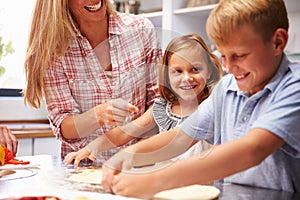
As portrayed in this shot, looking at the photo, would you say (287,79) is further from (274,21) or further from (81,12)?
(81,12)

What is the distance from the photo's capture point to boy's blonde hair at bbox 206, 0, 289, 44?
669 millimetres

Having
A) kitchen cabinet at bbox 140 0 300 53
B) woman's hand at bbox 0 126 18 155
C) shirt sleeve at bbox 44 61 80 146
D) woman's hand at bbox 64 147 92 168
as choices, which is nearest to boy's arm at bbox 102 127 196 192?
woman's hand at bbox 64 147 92 168

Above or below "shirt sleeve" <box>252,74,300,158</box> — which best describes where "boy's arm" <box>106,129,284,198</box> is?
below

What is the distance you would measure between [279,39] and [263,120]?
0.14 meters

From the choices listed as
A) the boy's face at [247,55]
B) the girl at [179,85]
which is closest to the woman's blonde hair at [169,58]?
the girl at [179,85]

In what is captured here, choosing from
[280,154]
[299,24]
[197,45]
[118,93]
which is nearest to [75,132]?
[118,93]

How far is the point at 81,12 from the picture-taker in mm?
1246

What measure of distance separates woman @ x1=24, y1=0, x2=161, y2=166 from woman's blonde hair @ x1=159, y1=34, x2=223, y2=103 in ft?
0.14

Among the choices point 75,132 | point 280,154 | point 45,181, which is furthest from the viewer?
point 75,132

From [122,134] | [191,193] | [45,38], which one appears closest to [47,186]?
[122,134]

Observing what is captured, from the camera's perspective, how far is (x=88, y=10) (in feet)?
4.08

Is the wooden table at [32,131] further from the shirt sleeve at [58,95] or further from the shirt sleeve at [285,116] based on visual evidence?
the shirt sleeve at [285,116]

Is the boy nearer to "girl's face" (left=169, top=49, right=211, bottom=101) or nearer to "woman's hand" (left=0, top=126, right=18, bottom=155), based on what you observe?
"girl's face" (left=169, top=49, right=211, bottom=101)

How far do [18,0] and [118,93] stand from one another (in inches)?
74.0
